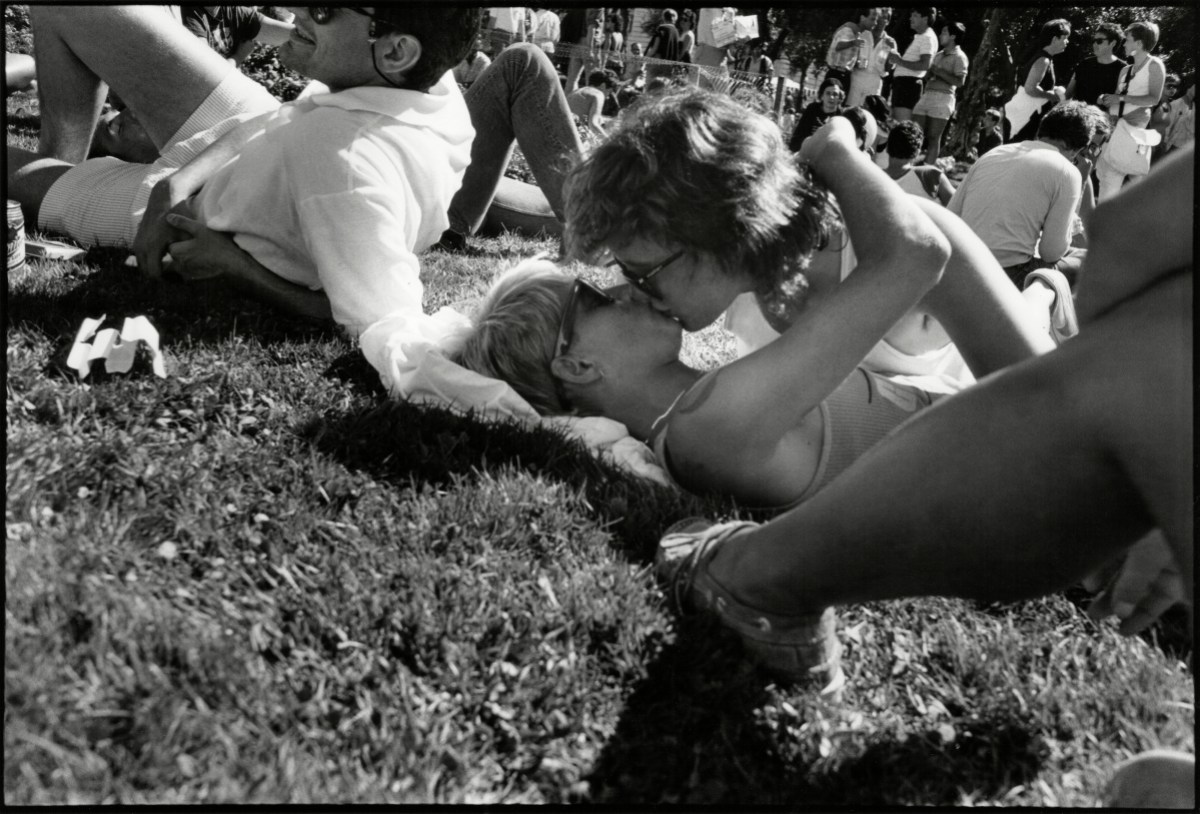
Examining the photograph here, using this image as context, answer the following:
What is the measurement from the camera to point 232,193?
11.7 ft

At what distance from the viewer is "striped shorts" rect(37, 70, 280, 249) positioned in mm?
4035

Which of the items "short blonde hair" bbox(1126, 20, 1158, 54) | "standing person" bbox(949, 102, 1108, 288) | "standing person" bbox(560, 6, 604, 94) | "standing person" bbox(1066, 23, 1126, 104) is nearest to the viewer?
"standing person" bbox(949, 102, 1108, 288)

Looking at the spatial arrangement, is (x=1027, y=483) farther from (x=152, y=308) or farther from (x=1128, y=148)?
(x=1128, y=148)

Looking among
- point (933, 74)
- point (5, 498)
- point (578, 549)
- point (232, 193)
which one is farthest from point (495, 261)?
point (933, 74)

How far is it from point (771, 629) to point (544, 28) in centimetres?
1076

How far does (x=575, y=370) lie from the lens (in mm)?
2807

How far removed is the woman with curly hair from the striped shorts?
2193 millimetres

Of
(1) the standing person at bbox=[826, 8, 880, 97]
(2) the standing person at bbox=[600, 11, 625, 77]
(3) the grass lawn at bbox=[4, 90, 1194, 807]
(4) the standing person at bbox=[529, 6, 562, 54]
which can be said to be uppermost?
(3) the grass lawn at bbox=[4, 90, 1194, 807]

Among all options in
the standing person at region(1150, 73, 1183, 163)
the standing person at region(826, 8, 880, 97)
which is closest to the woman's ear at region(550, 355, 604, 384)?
the standing person at region(826, 8, 880, 97)

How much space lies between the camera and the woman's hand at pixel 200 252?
3.54m

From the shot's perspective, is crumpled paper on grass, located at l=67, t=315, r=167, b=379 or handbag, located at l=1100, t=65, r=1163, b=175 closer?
crumpled paper on grass, located at l=67, t=315, r=167, b=379

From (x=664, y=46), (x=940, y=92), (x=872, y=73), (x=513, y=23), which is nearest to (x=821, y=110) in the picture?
(x=872, y=73)

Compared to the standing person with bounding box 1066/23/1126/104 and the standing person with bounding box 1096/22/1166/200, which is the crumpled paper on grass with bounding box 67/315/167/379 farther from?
the standing person with bounding box 1066/23/1126/104

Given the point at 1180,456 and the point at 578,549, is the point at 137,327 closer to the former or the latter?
the point at 578,549
